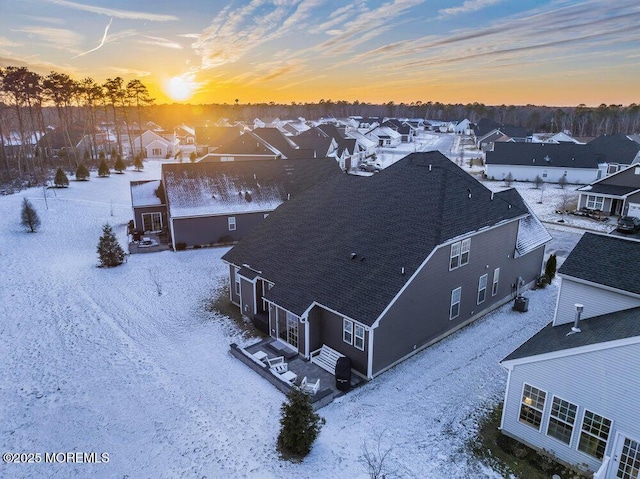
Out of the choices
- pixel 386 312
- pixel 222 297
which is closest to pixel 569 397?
pixel 386 312

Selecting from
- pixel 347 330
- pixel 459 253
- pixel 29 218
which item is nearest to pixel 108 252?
pixel 29 218

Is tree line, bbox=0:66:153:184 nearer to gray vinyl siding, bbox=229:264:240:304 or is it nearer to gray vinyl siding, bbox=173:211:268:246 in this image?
gray vinyl siding, bbox=173:211:268:246

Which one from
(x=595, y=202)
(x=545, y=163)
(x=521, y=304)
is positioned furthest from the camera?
(x=545, y=163)

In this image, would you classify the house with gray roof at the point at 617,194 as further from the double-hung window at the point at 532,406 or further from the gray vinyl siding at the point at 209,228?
the double-hung window at the point at 532,406

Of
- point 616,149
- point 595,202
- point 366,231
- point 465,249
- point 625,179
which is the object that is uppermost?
point 616,149

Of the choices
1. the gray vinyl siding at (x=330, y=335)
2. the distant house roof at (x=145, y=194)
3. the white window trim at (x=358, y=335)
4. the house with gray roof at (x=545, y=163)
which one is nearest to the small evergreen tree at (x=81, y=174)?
the distant house roof at (x=145, y=194)

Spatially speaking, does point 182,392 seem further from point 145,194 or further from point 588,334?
point 145,194

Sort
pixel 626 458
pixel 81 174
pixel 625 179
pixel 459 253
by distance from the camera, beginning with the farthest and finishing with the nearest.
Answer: pixel 81 174 < pixel 625 179 < pixel 459 253 < pixel 626 458
